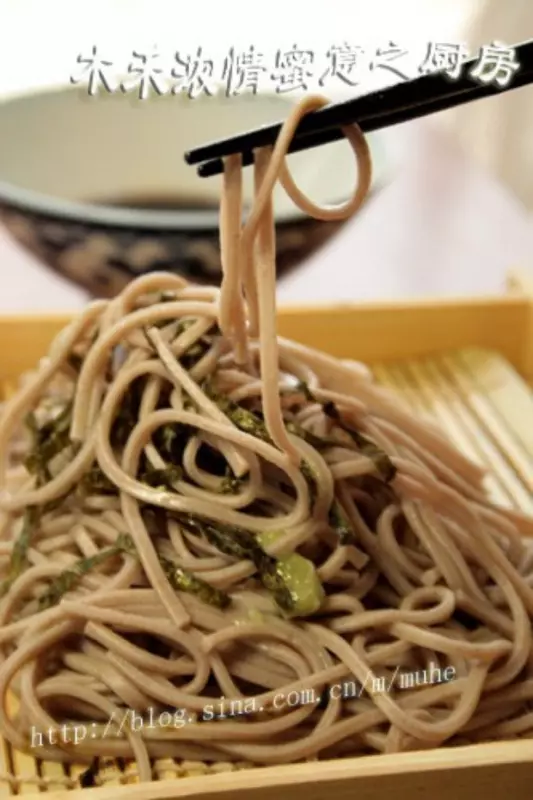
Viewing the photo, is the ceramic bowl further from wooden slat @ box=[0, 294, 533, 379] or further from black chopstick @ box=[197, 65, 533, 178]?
black chopstick @ box=[197, 65, 533, 178]

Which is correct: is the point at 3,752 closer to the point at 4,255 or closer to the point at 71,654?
the point at 71,654

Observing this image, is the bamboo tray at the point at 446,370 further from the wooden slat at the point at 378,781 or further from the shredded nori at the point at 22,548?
the shredded nori at the point at 22,548

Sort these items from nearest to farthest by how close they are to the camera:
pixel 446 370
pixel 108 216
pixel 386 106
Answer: pixel 386 106 < pixel 108 216 < pixel 446 370

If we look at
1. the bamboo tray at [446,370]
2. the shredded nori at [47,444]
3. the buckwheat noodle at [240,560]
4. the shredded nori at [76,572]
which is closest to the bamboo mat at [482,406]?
the bamboo tray at [446,370]

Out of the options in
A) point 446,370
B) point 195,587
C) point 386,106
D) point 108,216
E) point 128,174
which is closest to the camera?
point 386,106

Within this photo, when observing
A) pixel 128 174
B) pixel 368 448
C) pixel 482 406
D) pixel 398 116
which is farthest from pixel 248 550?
pixel 128 174

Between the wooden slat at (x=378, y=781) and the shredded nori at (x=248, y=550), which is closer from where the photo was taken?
the wooden slat at (x=378, y=781)

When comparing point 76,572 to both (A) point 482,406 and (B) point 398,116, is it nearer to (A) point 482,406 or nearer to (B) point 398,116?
(B) point 398,116
